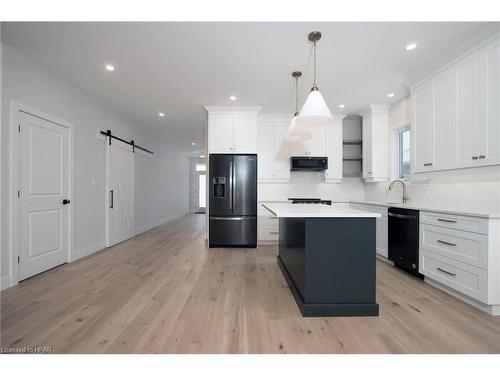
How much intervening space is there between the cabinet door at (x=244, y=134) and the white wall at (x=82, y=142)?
96.1 inches

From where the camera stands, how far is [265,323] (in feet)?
6.16

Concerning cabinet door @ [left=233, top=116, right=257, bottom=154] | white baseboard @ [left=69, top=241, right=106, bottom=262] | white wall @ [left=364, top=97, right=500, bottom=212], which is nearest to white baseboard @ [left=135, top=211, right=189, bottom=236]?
white baseboard @ [left=69, top=241, right=106, bottom=262]

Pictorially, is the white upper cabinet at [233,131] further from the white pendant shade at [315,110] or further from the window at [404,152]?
the window at [404,152]

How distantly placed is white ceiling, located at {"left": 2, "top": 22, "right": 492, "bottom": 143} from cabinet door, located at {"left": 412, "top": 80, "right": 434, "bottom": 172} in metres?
0.30

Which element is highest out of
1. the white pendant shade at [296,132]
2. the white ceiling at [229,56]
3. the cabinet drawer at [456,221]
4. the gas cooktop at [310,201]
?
the white ceiling at [229,56]

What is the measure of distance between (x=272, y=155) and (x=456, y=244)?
317 centimetres

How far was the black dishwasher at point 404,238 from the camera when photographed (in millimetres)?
2807

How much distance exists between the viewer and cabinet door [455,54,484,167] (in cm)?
235

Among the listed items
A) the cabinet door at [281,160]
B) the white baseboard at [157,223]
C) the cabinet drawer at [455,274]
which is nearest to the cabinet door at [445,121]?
the cabinet drawer at [455,274]

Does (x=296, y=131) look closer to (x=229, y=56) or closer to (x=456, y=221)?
(x=229, y=56)

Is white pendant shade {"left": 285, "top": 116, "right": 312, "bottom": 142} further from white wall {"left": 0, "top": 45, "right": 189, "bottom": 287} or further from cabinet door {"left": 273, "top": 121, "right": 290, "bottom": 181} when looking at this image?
white wall {"left": 0, "top": 45, "right": 189, "bottom": 287}
